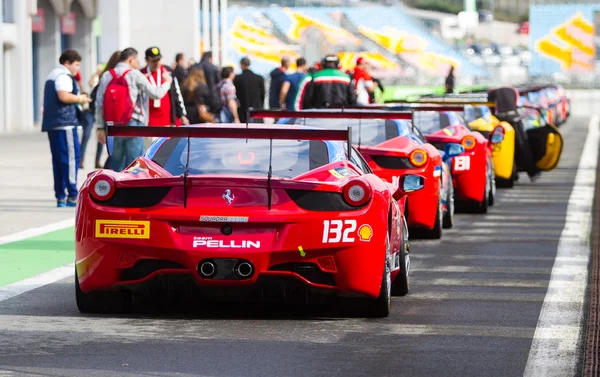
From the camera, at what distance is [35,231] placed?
44.4 feet

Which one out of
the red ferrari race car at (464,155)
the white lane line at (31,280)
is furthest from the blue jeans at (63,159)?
the red ferrari race car at (464,155)

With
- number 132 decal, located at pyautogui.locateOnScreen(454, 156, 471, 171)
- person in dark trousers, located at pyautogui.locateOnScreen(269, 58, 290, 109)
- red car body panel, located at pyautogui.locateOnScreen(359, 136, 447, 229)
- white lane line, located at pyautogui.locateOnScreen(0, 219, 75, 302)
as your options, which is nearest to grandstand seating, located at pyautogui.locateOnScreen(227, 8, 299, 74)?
person in dark trousers, located at pyautogui.locateOnScreen(269, 58, 290, 109)

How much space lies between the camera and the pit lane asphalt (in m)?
6.75

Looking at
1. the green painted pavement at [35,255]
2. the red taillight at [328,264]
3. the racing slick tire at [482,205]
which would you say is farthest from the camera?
the racing slick tire at [482,205]

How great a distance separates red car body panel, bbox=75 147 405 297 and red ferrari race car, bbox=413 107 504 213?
24.2ft

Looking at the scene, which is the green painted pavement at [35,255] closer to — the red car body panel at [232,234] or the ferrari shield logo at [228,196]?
the red car body panel at [232,234]

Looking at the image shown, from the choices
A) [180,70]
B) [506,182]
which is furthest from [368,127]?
[180,70]

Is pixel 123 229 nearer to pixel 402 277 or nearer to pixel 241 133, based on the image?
pixel 241 133

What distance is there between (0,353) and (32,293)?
7.76ft

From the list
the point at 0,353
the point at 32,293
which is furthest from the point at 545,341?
the point at 32,293

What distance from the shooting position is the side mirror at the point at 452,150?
49.6 ft

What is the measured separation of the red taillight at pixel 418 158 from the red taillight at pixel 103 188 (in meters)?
5.02

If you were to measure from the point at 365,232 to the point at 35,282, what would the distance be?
2.81 meters

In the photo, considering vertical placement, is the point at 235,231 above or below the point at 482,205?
above
